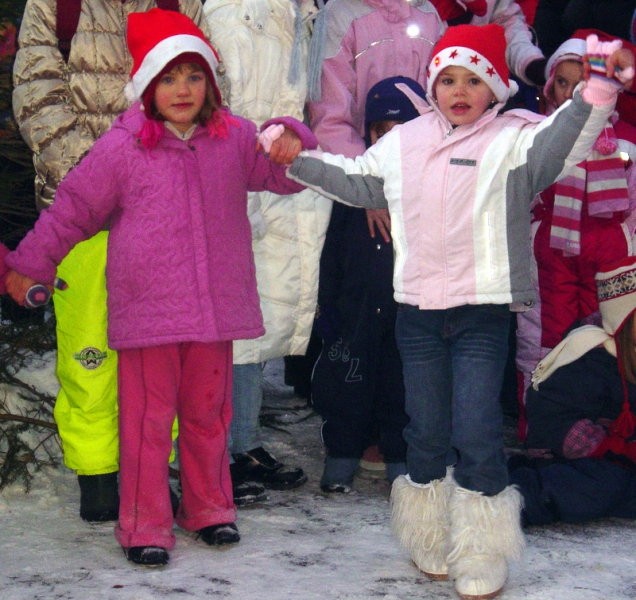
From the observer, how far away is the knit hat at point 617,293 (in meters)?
4.71

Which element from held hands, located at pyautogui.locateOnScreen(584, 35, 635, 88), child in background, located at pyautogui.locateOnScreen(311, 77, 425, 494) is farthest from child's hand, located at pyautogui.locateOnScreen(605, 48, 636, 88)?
child in background, located at pyautogui.locateOnScreen(311, 77, 425, 494)

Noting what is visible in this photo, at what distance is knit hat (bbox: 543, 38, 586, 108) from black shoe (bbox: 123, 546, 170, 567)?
8.68 ft

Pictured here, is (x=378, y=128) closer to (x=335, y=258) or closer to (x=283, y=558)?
(x=335, y=258)

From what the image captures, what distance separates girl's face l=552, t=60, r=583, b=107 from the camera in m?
5.10

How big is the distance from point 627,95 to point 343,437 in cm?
204

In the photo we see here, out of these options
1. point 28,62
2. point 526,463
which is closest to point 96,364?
point 28,62

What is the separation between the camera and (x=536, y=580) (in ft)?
12.6

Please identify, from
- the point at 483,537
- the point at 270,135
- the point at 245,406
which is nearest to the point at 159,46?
the point at 270,135

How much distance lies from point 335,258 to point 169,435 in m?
1.18

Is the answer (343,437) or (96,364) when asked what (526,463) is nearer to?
(343,437)

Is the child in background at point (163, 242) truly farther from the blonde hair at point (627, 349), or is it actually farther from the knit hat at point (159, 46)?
the blonde hair at point (627, 349)

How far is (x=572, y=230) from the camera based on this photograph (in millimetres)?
5090

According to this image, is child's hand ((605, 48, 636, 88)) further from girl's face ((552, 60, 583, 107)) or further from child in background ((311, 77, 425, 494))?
girl's face ((552, 60, 583, 107))

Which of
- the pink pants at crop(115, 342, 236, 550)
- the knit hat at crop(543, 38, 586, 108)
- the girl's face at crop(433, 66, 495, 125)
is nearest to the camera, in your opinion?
the girl's face at crop(433, 66, 495, 125)
